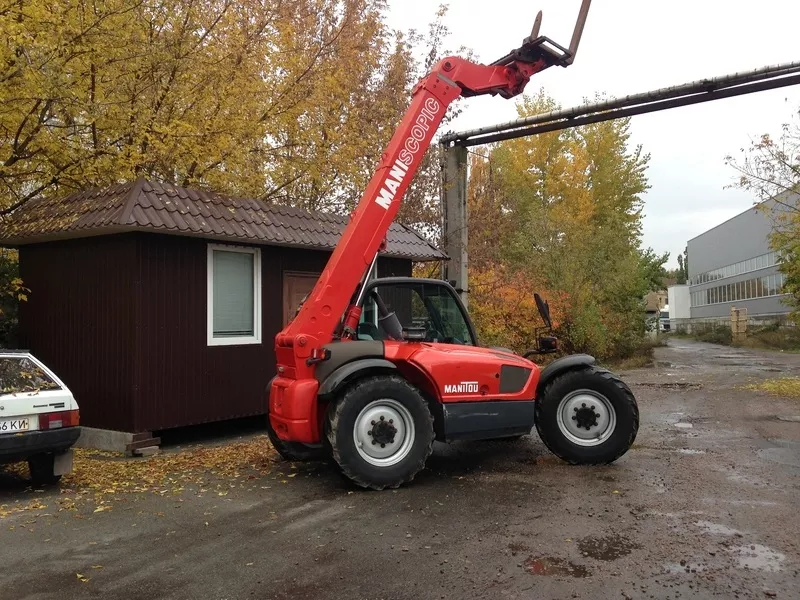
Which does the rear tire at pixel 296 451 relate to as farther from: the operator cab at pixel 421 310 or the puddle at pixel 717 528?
the puddle at pixel 717 528

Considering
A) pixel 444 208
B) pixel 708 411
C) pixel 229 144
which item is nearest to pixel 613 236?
pixel 444 208

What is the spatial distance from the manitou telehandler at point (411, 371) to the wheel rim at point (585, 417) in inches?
0.4

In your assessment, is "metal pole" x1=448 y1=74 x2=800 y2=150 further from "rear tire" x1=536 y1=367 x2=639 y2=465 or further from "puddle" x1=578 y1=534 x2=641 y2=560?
"puddle" x1=578 y1=534 x2=641 y2=560

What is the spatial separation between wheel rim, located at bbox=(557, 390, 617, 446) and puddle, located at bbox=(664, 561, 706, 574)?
3.10 meters

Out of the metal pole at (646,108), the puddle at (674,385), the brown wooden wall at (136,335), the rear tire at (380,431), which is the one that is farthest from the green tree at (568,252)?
the rear tire at (380,431)

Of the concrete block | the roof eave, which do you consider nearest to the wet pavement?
the concrete block

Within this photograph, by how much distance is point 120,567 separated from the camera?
188 inches

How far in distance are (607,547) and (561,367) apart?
3.04m

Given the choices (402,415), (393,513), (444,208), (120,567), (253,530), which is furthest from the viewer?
(444,208)

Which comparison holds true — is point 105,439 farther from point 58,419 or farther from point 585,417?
point 585,417

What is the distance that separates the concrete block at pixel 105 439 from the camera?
8867 millimetres

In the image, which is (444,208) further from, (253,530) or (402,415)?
(253,530)

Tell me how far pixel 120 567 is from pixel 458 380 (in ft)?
11.9

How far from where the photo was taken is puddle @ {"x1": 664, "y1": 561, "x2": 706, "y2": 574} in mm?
4469
